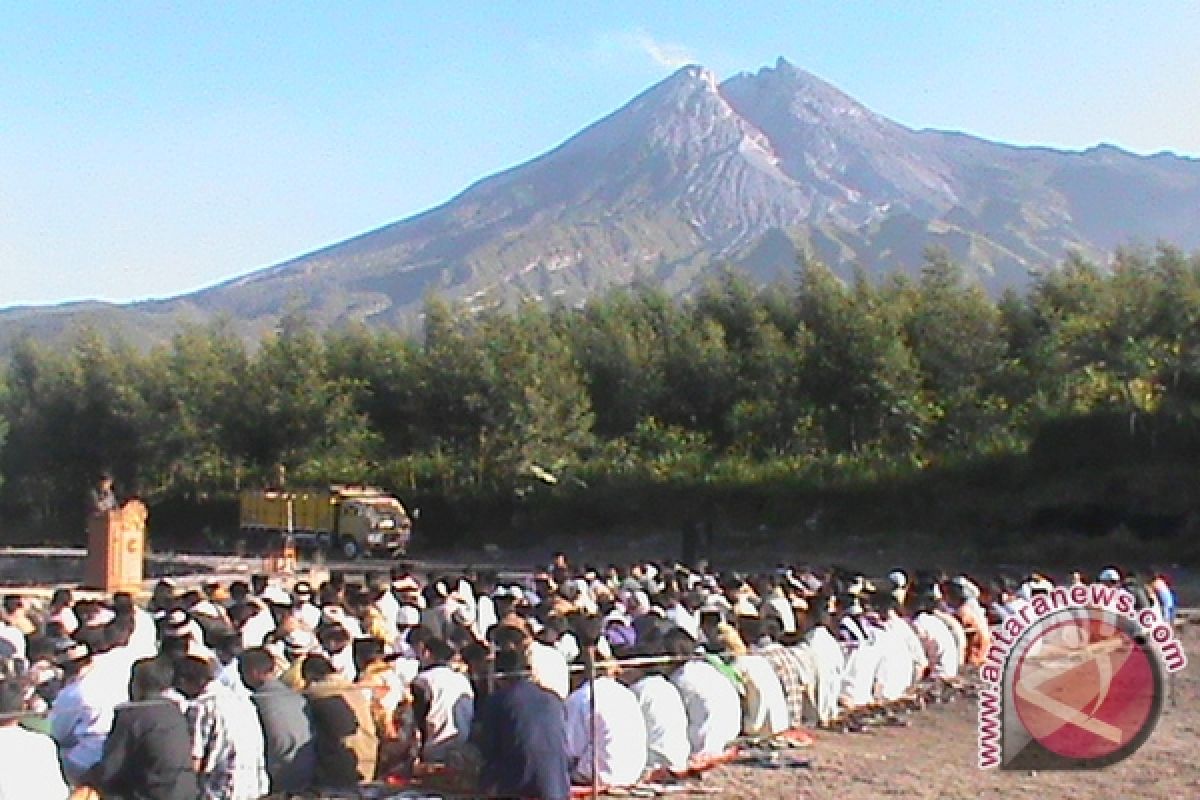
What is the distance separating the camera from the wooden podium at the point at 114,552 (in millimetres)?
24531

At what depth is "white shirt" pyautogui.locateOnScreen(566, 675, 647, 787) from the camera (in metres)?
9.21

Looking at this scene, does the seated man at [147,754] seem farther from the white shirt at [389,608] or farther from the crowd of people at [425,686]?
the white shirt at [389,608]

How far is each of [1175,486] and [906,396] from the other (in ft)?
30.1

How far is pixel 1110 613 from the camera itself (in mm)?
11523

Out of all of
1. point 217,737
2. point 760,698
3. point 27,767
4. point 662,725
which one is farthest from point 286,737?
point 760,698

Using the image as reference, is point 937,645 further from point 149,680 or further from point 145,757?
point 145,757

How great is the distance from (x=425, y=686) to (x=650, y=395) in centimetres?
3871

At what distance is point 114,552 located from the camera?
2467cm

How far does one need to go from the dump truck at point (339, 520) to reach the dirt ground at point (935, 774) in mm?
30595

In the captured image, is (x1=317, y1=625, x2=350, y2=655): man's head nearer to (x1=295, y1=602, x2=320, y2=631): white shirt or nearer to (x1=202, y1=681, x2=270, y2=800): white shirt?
(x1=202, y1=681, x2=270, y2=800): white shirt

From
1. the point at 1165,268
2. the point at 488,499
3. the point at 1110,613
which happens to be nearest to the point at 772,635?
the point at 1110,613

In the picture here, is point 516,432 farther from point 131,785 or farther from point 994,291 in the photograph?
point 994,291

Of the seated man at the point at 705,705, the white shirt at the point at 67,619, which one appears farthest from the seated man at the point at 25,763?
the seated man at the point at 705,705

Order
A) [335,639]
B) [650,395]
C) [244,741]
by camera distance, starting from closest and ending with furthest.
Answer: [244,741] → [335,639] → [650,395]
